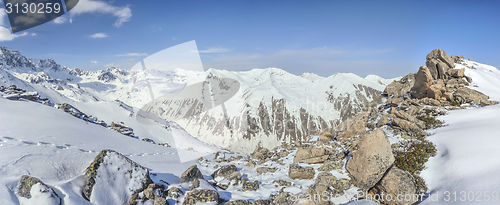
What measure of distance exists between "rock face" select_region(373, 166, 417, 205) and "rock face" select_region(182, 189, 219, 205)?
7.54 meters

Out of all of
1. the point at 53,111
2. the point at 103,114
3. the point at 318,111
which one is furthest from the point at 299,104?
the point at 53,111

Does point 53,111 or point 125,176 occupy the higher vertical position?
point 53,111

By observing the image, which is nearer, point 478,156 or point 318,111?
point 478,156

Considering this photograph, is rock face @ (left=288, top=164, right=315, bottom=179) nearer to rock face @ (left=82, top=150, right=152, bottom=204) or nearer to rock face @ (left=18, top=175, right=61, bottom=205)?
rock face @ (left=82, top=150, right=152, bottom=204)

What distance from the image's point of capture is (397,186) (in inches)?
326

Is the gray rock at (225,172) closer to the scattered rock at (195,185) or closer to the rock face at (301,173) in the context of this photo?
the scattered rock at (195,185)

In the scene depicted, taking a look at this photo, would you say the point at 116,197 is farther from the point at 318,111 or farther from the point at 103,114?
the point at 318,111

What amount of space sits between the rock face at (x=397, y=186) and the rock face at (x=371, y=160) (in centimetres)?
26

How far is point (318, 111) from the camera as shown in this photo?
17900cm

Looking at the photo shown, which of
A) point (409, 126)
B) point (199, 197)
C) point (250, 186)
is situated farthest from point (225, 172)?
point (409, 126)

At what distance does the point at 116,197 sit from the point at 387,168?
11641 mm

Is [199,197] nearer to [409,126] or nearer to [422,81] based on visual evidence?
[409,126]

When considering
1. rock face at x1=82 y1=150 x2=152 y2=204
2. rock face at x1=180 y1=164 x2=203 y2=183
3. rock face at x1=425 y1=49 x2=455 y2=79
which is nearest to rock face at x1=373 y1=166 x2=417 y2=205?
rock face at x1=180 y1=164 x2=203 y2=183

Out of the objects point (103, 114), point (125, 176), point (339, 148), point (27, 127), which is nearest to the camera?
point (125, 176)
